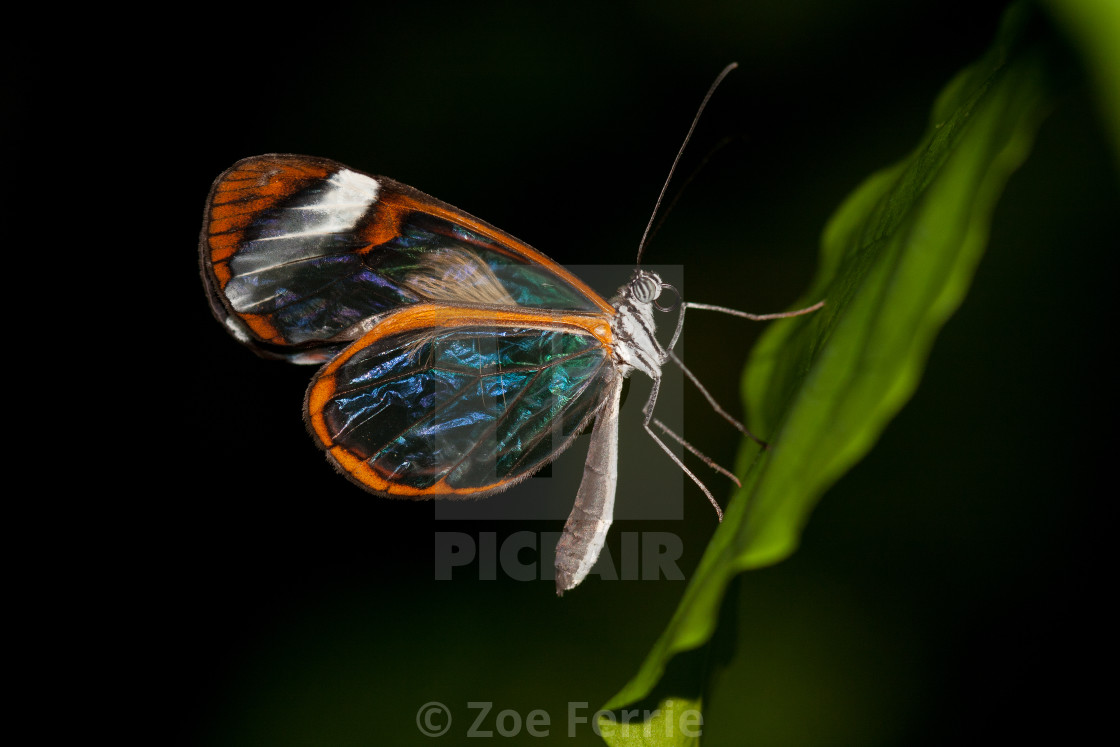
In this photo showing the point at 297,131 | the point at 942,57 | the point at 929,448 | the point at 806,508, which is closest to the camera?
the point at 806,508

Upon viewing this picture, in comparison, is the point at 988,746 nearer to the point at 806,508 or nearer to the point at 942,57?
the point at 806,508

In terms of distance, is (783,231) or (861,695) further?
(783,231)

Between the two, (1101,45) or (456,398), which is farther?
(456,398)

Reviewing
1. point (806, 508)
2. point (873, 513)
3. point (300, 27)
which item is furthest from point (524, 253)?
point (300, 27)

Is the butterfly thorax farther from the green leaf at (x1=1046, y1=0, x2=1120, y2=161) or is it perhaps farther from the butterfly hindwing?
the green leaf at (x1=1046, y1=0, x2=1120, y2=161)

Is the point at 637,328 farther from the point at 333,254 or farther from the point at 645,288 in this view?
the point at 333,254

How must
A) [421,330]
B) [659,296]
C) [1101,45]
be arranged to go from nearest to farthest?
1. [1101,45]
2. [421,330]
3. [659,296]

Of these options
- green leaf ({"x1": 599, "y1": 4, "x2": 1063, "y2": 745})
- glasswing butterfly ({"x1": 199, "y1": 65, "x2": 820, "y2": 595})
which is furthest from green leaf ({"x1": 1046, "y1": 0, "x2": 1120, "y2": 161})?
glasswing butterfly ({"x1": 199, "y1": 65, "x2": 820, "y2": 595})

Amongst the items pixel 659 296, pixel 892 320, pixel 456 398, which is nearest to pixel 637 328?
pixel 659 296
